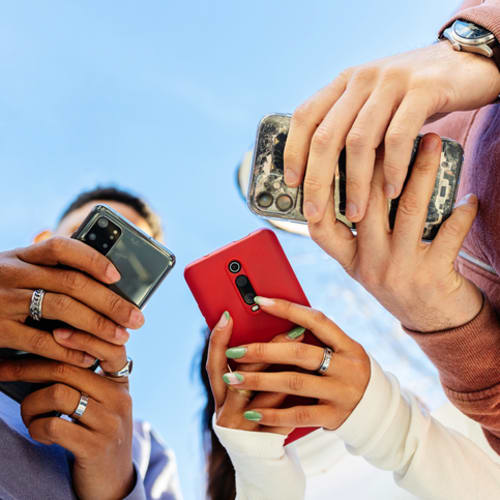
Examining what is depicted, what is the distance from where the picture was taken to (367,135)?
0.45m

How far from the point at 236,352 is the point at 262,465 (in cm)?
16

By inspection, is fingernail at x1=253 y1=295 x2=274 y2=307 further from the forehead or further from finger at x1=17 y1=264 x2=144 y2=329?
the forehead

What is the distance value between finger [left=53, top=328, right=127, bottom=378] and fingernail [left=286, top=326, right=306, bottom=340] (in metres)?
0.23

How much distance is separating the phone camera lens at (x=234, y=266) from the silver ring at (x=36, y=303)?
0.80ft

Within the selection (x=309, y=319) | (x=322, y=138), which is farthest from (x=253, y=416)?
(x=322, y=138)

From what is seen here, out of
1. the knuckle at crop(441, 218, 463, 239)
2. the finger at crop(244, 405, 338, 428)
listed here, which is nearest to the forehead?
the finger at crop(244, 405, 338, 428)

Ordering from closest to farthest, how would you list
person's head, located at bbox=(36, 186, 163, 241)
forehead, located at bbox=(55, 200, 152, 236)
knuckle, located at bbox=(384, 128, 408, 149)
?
knuckle, located at bbox=(384, 128, 408, 149) → forehead, located at bbox=(55, 200, 152, 236) → person's head, located at bbox=(36, 186, 163, 241)

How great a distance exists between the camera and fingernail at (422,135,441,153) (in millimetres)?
490

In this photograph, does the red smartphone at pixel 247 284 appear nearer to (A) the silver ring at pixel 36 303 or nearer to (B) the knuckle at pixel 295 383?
(B) the knuckle at pixel 295 383

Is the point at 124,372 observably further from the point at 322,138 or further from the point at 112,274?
the point at 322,138

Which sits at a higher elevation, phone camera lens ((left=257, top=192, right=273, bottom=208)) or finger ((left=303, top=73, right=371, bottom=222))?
finger ((left=303, top=73, right=371, bottom=222))

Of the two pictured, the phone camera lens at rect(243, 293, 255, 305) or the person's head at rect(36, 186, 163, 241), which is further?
the person's head at rect(36, 186, 163, 241)

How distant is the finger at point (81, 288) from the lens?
0.55 m

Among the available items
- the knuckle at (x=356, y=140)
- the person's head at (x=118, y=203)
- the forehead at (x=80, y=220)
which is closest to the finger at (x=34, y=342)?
the knuckle at (x=356, y=140)
